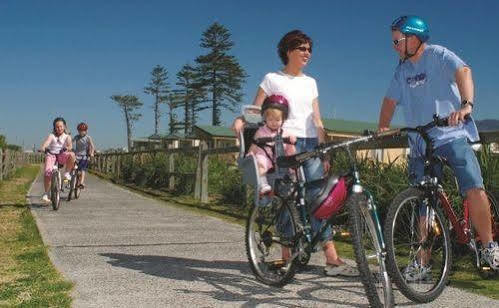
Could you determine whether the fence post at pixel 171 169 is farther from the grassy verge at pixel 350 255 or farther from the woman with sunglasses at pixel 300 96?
the woman with sunglasses at pixel 300 96

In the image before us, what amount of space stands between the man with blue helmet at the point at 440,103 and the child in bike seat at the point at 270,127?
88cm

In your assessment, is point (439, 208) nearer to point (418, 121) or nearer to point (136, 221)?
point (418, 121)

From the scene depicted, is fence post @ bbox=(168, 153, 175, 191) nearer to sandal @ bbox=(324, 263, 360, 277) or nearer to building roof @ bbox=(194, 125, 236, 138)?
sandal @ bbox=(324, 263, 360, 277)

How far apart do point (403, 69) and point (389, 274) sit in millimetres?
1598

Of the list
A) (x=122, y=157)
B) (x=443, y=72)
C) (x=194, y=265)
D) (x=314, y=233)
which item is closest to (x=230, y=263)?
(x=194, y=265)

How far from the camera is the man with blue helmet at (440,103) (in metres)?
4.04

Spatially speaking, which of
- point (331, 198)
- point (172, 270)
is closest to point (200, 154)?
point (172, 270)

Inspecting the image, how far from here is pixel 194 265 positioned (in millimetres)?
5246

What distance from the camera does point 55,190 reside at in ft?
34.1

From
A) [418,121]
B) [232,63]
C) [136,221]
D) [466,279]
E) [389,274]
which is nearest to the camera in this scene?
[389,274]

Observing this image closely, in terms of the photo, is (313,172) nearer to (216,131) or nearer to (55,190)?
(55,190)

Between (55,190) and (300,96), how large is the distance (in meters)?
6.96

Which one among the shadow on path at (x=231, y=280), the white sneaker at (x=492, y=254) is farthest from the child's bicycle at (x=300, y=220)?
the white sneaker at (x=492, y=254)

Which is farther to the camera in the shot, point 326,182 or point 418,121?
point 418,121
